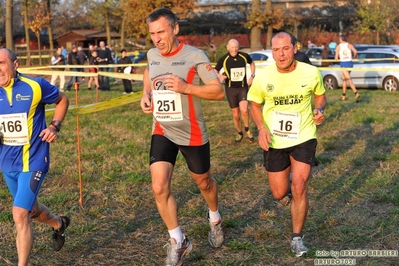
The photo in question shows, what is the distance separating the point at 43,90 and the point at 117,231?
1.82 metres

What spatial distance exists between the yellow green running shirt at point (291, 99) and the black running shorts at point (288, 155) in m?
0.04

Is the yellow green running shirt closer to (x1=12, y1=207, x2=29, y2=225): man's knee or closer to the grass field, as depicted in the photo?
the grass field

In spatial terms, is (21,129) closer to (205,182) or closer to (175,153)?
(175,153)

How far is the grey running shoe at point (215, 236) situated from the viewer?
539 cm

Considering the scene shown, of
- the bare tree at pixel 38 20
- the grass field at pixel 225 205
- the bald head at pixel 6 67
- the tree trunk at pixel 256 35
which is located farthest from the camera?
the bare tree at pixel 38 20

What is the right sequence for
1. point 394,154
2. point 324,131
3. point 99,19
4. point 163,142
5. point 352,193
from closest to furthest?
point 163,142
point 352,193
point 394,154
point 324,131
point 99,19

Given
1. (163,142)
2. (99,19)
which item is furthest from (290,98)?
(99,19)

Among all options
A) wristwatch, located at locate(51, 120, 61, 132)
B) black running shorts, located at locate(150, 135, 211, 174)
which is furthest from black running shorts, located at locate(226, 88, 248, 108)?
wristwatch, located at locate(51, 120, 61, 132)

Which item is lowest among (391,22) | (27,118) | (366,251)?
(366,251)

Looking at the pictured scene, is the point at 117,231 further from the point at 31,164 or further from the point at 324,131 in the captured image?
the point at 324,131

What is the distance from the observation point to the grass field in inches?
209

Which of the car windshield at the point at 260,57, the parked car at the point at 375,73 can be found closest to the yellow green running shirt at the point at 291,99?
the parked car at the point at 375,73

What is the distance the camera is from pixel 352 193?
283 inches

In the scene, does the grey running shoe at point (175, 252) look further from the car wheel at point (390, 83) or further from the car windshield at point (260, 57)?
the car windshield at point (260, 57)
